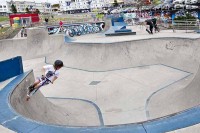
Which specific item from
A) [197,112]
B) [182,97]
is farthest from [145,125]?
[182,97]

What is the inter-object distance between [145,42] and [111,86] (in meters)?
4.68

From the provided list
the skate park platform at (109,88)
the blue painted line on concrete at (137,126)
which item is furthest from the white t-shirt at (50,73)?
the blue painted line on concrete at (137,126)

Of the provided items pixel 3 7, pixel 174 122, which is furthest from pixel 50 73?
pixel 3 7

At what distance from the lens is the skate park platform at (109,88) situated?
388 centimetres

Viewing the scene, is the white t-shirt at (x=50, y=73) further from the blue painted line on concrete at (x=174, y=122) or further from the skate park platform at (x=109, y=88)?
the blue painted line on concrete at (x=174, y=122)

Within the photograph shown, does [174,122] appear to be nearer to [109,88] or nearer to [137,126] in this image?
[137,126]

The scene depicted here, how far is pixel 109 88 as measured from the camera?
11.0 meters

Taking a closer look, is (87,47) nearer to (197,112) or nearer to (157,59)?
(157,59)

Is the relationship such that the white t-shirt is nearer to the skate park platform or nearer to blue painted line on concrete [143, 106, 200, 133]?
the skate park platform

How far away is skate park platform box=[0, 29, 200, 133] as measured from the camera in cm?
388

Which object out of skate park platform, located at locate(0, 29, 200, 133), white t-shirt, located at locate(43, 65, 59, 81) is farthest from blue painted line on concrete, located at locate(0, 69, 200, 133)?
white t-shirt, located at locate(43, 65, 59, 81)

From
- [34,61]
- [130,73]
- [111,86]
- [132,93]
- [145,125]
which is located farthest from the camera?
[34,61]

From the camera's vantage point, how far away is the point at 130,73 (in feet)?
42.5

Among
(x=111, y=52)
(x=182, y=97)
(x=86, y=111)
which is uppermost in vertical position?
(x=111, y=52)
